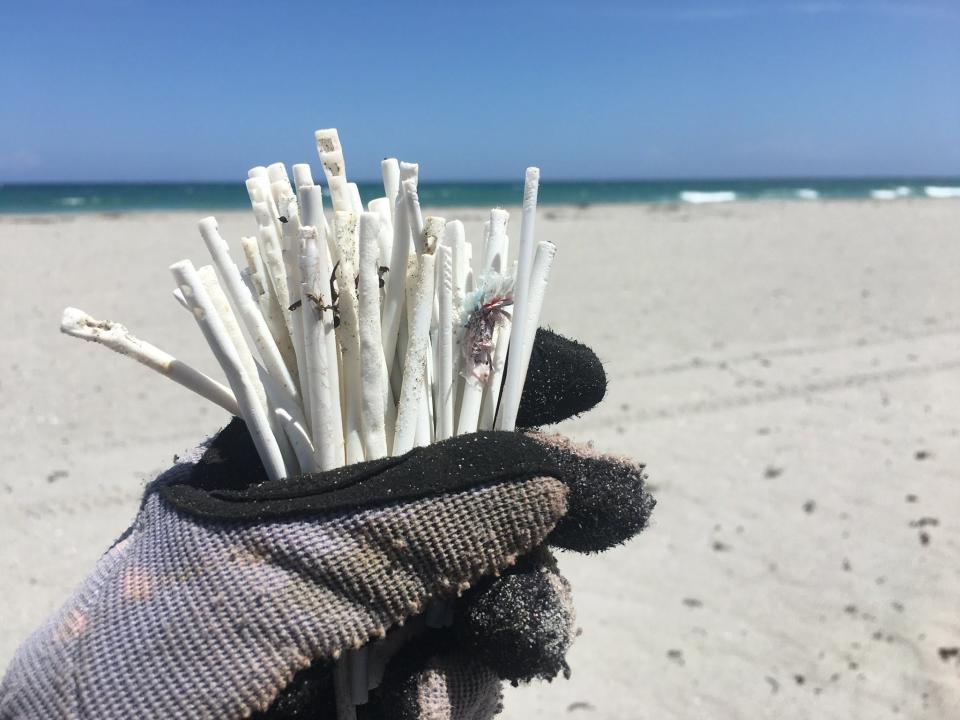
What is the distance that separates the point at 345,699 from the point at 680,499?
2.97 m

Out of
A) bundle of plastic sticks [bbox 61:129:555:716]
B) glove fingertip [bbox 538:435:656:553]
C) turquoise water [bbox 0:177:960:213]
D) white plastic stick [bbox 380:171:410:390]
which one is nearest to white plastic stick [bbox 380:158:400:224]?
bundle of plastic sticks [bbox 61:129:555:716]

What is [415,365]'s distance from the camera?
1203mm

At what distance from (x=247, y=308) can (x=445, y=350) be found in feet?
0.97

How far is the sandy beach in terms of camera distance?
277cm

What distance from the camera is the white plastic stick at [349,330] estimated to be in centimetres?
119

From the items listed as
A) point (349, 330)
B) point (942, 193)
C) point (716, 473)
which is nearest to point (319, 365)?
point (349, 330)

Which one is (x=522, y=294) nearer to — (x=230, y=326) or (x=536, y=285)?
(x=536, y=285)

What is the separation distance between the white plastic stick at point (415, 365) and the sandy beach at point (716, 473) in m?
1.77

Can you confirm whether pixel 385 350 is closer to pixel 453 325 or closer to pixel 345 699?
pixel 453 325

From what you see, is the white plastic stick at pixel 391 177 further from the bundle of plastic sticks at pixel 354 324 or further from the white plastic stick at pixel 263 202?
the white plastic stick at pixel 263 202

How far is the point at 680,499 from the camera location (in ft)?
13.0

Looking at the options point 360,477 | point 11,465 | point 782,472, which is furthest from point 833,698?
point 11,465

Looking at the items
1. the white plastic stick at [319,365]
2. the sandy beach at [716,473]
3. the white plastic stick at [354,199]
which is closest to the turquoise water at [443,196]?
the sandy beach at [716,473]

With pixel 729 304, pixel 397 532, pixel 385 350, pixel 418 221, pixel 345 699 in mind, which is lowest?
pixel 729 304
